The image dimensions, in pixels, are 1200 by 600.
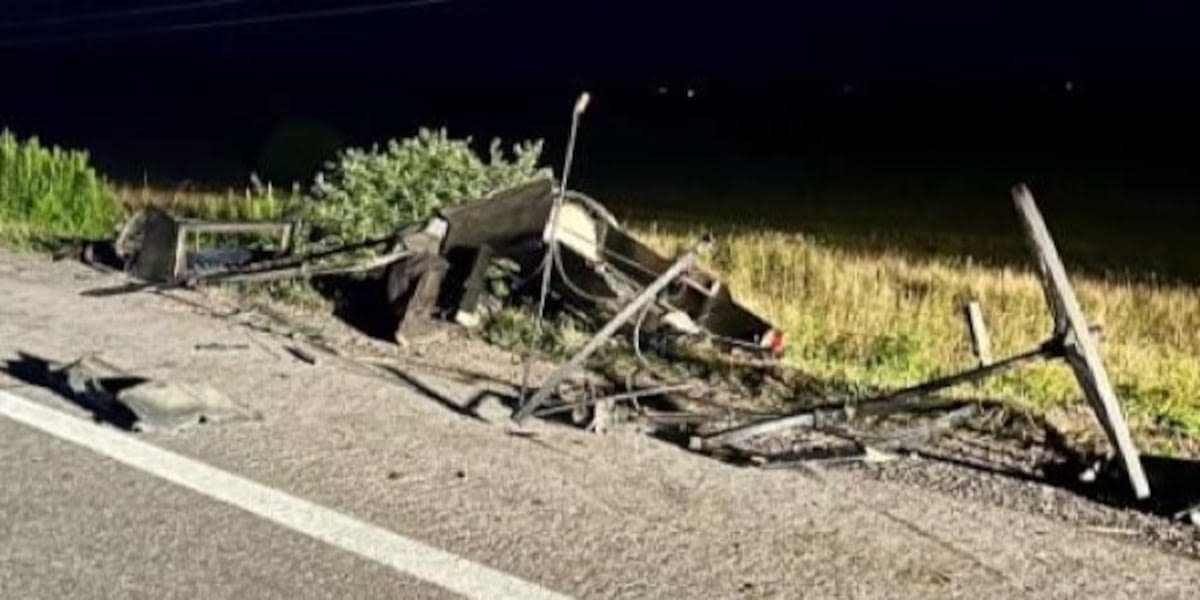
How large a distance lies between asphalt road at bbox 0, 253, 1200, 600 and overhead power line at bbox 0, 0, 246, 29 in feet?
103

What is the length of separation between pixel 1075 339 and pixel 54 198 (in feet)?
25.7

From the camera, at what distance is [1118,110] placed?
80.3ft

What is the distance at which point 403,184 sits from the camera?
10.1m

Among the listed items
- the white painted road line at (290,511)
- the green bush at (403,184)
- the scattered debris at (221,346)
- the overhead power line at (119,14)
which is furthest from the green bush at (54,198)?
the overhead power line at (119,14)

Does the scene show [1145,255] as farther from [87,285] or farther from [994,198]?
[87,285]

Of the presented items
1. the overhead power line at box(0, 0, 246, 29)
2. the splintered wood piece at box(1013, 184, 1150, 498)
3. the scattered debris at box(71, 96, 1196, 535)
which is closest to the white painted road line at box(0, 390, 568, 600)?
the scattered debris at box(71, 96, 1196, 535)

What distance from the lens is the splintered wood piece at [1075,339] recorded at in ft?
18.8

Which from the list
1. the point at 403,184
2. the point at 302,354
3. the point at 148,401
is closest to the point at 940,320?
the point at 403,184

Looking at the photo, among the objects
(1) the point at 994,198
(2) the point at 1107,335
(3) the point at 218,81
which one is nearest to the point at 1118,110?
(1) the point at 994,198

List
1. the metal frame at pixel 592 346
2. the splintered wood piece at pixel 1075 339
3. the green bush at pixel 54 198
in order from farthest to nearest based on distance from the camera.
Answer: the green bush at pixel 54 198
the metal frame at pixel 592 346
the splintered wood piece at pixel 1075 339

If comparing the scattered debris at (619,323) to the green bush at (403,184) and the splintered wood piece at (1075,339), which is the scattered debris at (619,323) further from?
the green bush at (403,184)

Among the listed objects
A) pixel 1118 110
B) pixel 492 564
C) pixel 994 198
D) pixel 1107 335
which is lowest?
pixel 492 564

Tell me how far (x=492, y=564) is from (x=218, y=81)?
32061 mm

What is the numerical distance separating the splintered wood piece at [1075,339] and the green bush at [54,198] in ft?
22.6
